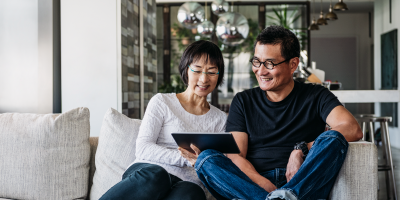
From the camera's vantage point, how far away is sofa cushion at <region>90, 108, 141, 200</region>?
1.78 meters

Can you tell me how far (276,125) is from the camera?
1.69m

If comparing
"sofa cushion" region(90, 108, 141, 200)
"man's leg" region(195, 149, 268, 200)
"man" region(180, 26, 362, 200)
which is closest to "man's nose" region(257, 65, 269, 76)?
"man" region(180, 26, 362, 200)

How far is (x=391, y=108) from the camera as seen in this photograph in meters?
6.38

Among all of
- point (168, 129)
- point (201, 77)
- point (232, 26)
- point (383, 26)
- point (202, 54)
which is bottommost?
point (168, 129)

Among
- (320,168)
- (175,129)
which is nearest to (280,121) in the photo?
(320,168)

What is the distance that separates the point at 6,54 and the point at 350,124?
234 centimetres

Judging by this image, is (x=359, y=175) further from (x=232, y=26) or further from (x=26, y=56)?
(x=232, y=26)

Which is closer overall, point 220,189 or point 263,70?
point 220,189

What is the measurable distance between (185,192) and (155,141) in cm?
36

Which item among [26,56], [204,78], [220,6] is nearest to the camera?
[204,78]

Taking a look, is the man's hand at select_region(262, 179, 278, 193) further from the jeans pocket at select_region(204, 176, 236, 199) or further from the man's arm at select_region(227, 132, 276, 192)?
the jeans pocket at select_region(204, 176, 236, 199)

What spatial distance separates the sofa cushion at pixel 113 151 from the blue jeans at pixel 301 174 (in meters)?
0.52

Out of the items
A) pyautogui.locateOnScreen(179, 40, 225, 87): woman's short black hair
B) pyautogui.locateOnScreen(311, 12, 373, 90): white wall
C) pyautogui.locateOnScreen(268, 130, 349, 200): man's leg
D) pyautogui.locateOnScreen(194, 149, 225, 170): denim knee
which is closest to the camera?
pyautogui.locateOnScreen(268, 130, 349, 200): man's leg

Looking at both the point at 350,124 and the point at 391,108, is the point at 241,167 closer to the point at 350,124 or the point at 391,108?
the point at 350,124
